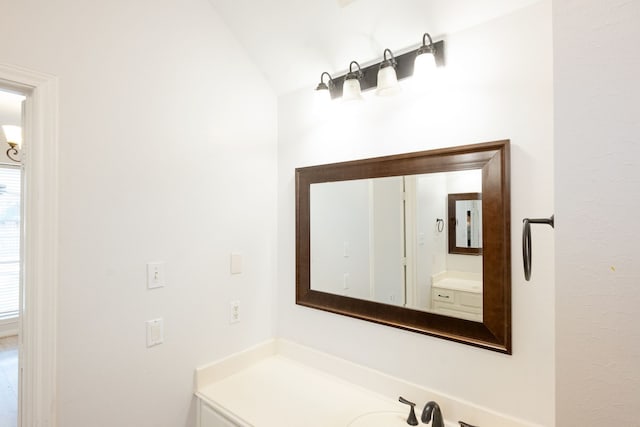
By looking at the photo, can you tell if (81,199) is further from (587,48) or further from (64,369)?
(587,48)

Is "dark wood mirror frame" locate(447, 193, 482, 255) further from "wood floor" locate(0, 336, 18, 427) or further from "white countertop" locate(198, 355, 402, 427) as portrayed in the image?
"wood floor" locate(0, 336, 18, 427)

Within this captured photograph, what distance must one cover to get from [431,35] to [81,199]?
1.55 meters

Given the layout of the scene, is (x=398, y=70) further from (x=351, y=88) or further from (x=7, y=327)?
(x=7, y=327)

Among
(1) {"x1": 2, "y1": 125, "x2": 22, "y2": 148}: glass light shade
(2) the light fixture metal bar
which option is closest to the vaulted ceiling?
(2) the light fixture metal bar

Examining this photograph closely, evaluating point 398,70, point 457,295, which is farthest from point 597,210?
point 398,70

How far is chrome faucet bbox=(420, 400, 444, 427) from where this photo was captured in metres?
1.14

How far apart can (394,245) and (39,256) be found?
1391mm

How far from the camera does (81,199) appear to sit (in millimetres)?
1171

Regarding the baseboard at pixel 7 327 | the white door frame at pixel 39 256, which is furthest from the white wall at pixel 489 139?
the baseboard at pixel 7 327

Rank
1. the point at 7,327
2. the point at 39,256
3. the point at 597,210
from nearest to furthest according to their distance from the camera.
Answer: the point at 597,210, the point at 39,256, the point at 7,327

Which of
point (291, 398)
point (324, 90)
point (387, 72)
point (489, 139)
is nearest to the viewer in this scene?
point (489, 139)

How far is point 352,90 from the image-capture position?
147 cm

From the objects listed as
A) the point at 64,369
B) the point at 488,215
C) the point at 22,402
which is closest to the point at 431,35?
the point at 488,215

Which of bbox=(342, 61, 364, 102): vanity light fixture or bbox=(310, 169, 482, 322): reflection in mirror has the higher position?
bbox=(342, 61, 364, 102): vanity light fixture
